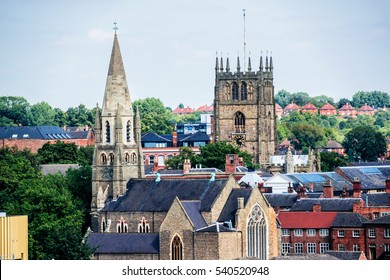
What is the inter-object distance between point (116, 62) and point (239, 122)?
3284cm

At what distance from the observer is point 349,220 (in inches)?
2302

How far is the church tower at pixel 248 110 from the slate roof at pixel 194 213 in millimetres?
39128

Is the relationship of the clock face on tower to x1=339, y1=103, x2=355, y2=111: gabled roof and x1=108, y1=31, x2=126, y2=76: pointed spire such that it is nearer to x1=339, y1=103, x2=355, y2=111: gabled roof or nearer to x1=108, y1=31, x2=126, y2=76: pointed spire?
x1=108, y1=31, x2=126, y2=76: pointed spire

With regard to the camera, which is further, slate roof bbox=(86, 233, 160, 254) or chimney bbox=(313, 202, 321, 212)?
chimney bbox=(313, 202, 321, 212)

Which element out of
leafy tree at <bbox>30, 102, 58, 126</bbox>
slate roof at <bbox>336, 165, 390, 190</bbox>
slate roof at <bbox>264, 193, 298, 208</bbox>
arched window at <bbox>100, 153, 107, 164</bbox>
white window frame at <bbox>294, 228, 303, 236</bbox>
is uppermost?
leafy tree at <bbox>30, 102, 58, 126</bbox>

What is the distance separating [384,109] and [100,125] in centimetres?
9684

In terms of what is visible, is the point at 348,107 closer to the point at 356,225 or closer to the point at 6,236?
the point at 356,225

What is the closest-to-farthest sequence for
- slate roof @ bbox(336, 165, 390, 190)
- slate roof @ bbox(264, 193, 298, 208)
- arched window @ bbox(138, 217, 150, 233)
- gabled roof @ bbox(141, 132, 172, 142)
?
arched window @ bbox(138, 217, 150, 233), slate roof @ bbox(264, 193, 298, 208), slate roof @ bbox(336, 165, 390, 190), gabled roof @ bbox(141, 132, 172, 142)

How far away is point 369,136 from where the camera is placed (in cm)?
11425

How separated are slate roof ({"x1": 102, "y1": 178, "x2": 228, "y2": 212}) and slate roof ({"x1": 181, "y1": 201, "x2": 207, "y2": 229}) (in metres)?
0.32

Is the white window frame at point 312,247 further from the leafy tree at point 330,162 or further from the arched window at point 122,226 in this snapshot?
the leafy tree at point 330,162

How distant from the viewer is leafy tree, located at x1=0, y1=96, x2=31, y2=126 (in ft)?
366

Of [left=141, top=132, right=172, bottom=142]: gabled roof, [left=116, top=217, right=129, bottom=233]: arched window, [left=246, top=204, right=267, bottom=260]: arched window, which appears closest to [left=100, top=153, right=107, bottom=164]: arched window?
[left=116, top=217, right=129, bottom=233]: arched window

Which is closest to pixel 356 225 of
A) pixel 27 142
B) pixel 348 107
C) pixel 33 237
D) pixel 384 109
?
pixel 33 237
